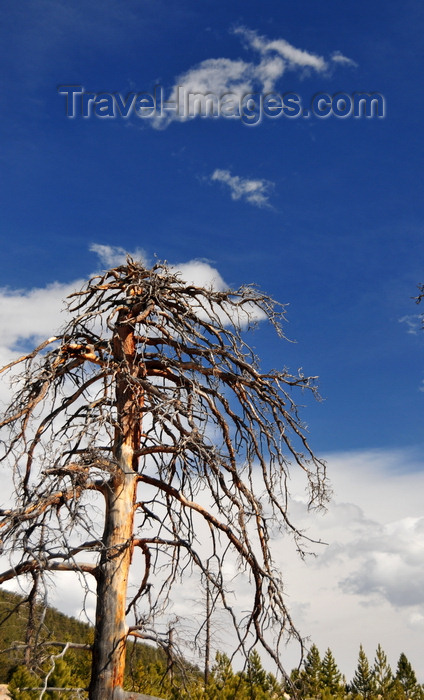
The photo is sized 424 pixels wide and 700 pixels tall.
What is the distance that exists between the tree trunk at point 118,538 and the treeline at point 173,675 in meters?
0.41

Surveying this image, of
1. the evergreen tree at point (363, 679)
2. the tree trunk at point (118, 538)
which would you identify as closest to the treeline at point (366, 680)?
the evergreen tree at point (363, 679)

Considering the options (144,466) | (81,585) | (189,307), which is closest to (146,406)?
(144,466)

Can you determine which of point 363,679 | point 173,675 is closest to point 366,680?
point 363,679

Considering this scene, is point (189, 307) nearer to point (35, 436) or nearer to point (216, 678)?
point (35, 436)

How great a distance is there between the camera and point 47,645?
256 inches

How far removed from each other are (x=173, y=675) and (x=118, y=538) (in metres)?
1.87

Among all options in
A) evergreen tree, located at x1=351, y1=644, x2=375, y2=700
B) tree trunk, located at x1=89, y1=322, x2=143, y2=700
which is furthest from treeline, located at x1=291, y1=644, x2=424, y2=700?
tree trunk, located at x1=89, y1=322, x2=143, y2=700

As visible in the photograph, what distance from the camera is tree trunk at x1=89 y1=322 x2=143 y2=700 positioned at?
6.27 m

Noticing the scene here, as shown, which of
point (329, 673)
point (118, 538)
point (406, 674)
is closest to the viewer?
point (118, 538)

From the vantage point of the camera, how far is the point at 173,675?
727 centimetres

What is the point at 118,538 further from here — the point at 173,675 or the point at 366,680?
the point at 366,680

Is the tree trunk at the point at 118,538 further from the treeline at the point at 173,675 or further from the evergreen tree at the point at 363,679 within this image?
the evergreen tree at the point at 363,679

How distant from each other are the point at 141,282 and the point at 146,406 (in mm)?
1574

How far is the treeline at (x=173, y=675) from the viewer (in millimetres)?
6915
